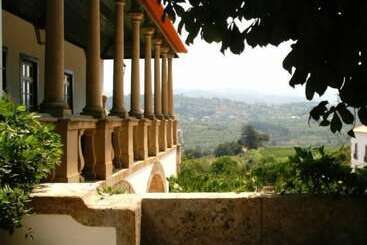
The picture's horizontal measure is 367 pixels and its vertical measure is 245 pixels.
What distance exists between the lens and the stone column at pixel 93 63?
1031 cm

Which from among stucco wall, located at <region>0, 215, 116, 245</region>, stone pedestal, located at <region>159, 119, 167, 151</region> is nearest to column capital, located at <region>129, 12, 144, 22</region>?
stone pedestal, located at <region>159, 119, 167, 151</region>

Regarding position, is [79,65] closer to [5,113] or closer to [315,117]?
[5,113]

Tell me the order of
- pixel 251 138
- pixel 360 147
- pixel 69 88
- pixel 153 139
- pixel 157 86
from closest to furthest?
pixel 153 139 → pixel 69 88 → pixel 157 86 → pixel 360 147 → pixel 251 138

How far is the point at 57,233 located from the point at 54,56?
5.01m

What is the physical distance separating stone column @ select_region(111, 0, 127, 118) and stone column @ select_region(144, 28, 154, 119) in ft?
11.7

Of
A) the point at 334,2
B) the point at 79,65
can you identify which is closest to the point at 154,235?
the point at 334,2

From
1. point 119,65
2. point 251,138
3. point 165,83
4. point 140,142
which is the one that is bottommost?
point 251,138

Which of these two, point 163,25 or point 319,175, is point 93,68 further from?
point 319,175

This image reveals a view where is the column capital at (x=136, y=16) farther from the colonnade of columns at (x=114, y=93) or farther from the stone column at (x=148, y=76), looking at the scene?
the stone column at (x=148, y=76)

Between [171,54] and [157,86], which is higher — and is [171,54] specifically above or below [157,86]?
above

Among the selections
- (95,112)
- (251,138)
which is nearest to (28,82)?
(95,112)

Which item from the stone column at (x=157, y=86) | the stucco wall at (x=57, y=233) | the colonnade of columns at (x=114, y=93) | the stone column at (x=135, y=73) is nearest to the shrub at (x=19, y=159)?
the stucco wall at (x=57, y=233)

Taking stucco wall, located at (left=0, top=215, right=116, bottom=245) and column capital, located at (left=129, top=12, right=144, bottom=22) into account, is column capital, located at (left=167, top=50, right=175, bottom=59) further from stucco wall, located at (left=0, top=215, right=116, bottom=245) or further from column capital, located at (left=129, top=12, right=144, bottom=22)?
stucco wall, located at (left=0, top=215, right=116, bottom=245)

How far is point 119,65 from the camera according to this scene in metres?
13.1
